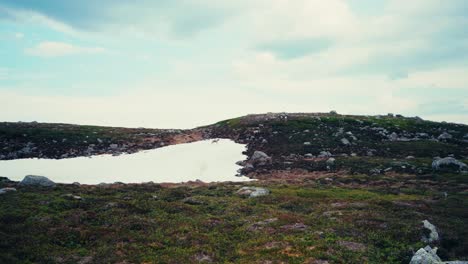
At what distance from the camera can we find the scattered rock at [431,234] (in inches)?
795

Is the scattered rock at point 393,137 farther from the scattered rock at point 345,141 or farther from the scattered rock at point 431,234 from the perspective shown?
the scattered rock at point 431,234

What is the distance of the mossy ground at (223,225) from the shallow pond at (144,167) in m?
11.2

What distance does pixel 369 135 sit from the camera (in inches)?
2618

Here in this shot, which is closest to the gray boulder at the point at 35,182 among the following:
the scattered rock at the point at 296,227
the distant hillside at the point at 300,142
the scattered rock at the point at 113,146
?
the scattered rock at the point at 296,227

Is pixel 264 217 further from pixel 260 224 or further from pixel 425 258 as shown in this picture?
pixel 425 258

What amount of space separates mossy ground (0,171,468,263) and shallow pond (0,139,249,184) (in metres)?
11.2

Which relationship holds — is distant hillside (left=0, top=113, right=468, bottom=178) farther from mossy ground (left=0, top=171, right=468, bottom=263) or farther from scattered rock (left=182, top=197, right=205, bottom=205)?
scattered rock (left=182, top=197, right=205, bottom=205)

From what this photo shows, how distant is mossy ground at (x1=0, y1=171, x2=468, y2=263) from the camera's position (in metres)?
18.6

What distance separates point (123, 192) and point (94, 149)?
30.7m

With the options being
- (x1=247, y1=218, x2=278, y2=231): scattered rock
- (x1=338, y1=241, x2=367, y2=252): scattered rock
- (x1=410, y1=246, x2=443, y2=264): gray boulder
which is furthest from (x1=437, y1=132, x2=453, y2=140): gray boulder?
(x1=410, y1=246, x2=443, y2=264): gray boulder

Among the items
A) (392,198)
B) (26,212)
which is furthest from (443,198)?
(26,212)

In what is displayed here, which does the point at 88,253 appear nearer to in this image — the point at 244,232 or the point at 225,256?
the point at 225,256

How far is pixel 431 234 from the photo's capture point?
20609mm

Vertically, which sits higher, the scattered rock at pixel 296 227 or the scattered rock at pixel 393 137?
the scattered rock at pixel 393 137
